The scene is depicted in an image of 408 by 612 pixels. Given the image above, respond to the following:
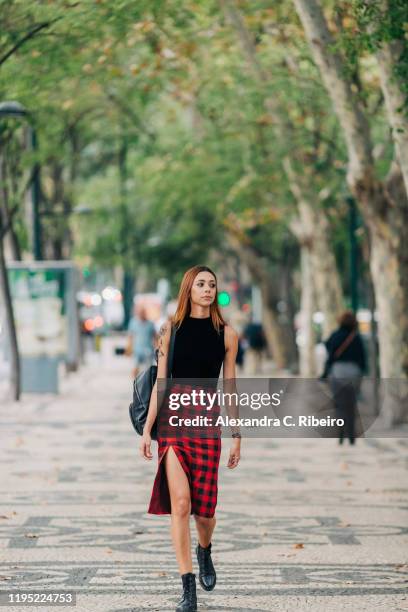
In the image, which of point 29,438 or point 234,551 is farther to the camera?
point 29,438

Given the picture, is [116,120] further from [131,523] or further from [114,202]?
[131,523]

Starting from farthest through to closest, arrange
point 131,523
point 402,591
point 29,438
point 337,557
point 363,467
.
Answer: point 29,438 < point 363,467 < point 131,523 < point 337,557 < point 402,591

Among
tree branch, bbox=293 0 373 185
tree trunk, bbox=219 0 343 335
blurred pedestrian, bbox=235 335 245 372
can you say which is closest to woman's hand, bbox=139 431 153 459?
tree branch, bbox=293 0 373 185

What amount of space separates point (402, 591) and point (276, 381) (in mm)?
1369

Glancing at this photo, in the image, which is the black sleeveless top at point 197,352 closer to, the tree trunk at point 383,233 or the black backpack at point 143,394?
the black backpack at point 143,394

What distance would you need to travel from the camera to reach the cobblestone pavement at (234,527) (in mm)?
7887

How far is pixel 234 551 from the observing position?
30.8ft

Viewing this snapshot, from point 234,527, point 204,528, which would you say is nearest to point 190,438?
point 204,528

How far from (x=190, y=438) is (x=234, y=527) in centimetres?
332

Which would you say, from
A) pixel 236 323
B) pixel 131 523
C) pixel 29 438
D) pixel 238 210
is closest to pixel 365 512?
pixel 131 523

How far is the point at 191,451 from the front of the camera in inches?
288

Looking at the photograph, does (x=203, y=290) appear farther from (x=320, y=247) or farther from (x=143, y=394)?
(x=320, y=247)

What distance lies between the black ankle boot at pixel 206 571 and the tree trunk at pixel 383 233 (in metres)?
10.2

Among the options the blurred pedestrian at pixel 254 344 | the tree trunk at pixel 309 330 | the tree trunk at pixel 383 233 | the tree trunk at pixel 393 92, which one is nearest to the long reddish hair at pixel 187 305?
the tree trunk at pixel 393 92
